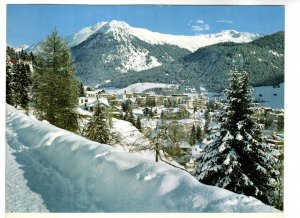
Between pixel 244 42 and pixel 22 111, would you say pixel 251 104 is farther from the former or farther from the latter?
pixel 22 111

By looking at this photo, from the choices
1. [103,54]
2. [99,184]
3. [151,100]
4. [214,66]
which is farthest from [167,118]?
[99,184]

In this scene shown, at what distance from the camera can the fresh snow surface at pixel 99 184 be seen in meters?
6.39

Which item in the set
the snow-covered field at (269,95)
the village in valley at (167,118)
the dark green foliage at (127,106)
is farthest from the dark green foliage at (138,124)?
the snow-covered field at (269,95)

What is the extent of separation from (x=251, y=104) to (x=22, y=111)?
15.3 ft

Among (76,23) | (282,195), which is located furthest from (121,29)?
(282,195)

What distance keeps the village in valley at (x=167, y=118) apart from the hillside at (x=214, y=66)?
218mm

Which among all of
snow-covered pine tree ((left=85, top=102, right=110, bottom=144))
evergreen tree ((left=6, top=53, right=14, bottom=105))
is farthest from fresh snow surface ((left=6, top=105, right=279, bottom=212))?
snow-covered pine tree ((left=85, top=102, right=110, bottom=144))

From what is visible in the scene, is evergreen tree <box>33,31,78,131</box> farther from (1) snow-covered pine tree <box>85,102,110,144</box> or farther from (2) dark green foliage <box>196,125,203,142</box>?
(2) dark green foliage <box>196,125,203,142</box>

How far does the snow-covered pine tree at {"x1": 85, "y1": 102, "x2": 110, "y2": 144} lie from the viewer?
31.1ft

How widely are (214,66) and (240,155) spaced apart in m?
1.85

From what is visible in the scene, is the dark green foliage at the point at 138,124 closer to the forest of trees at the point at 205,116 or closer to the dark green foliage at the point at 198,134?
the forest of trees at the point at 205,116

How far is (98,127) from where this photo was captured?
9.51 meters

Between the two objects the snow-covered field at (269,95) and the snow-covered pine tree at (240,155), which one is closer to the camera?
the snow-covered field at (269,95)
